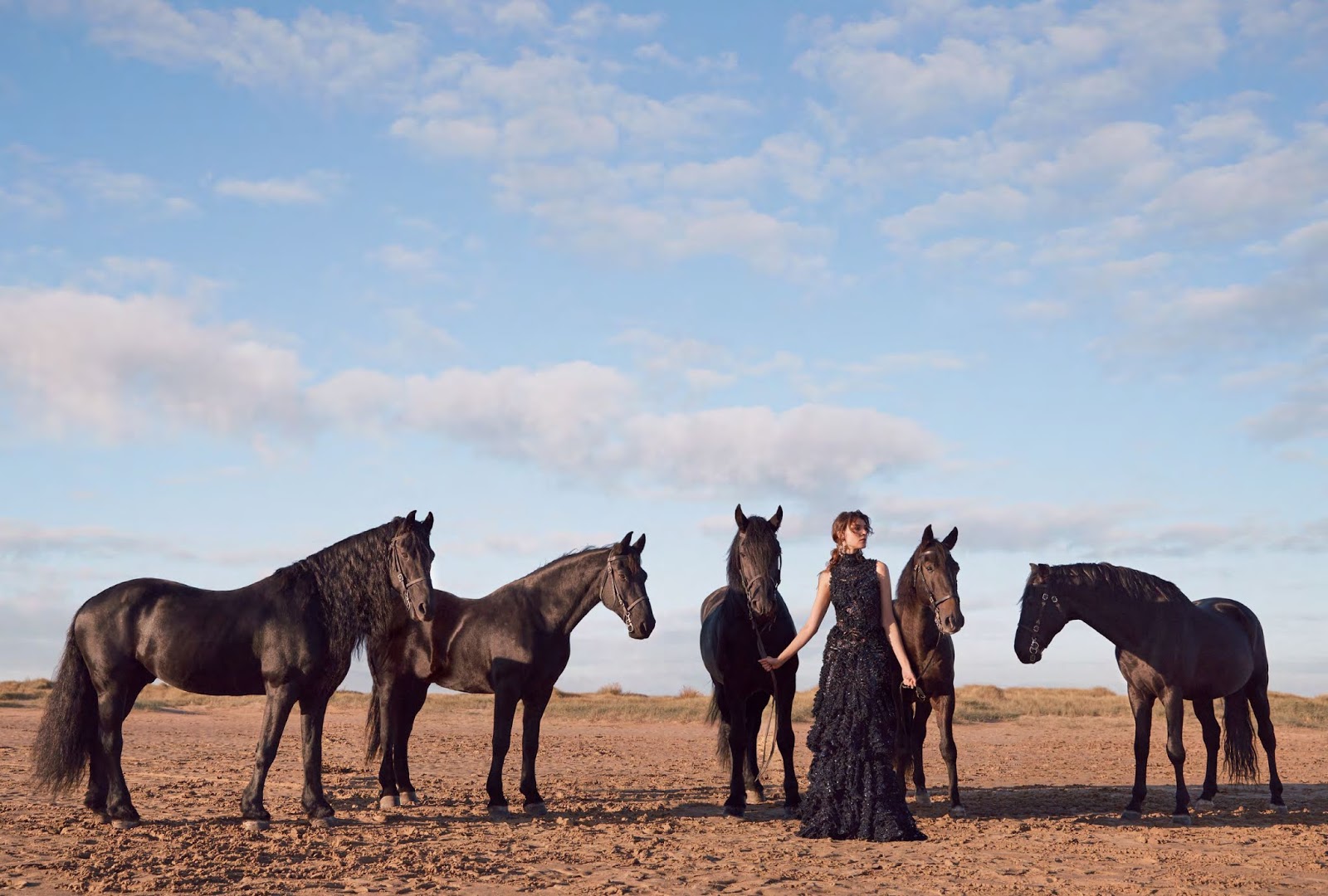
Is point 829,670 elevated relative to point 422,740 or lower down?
elevated

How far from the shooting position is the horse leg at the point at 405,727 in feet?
33.7

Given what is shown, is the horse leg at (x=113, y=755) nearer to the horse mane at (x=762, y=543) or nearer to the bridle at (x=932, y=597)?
the horse mane at (x=762, y=543)

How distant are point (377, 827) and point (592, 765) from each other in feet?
21.0

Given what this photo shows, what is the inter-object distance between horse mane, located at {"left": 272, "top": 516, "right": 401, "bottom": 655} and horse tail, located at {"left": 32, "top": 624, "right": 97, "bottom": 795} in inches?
67.3

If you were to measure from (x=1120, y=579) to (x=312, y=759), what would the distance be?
23.7ft

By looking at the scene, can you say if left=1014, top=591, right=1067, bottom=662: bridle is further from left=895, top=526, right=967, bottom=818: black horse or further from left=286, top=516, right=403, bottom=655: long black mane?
left=286, top=516, right=403, bottom=655: long black mane

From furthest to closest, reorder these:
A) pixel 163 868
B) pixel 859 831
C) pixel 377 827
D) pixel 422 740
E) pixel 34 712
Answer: pixel 34 712 → pixel 422 740 → pixel 377 827 → pixel 859 831 → pixel 163 868

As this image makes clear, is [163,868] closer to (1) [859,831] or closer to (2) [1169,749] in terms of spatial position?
(1) [859,831]

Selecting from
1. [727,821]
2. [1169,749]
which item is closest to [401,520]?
[727,821]

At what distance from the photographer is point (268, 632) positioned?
9016 millimetres

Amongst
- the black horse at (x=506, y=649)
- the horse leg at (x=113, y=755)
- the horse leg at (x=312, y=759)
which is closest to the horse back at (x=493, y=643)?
the black horse at (x=506, y=649)

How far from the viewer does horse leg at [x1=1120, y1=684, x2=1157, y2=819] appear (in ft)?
32.4

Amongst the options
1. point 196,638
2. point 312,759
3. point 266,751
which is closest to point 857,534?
point 312,759

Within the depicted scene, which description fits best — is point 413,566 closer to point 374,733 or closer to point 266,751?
point 266,751
